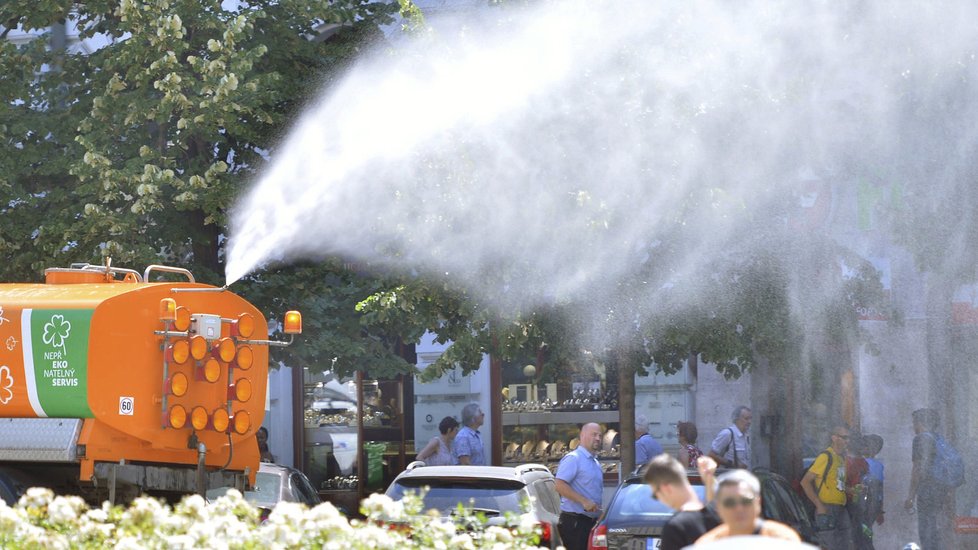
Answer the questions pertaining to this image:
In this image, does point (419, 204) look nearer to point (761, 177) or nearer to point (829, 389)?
point (761, 177)

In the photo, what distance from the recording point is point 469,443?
14586mm

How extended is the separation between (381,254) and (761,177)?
360 cm

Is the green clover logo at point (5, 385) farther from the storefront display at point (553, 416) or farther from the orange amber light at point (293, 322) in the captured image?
the storefront display at point (553, 416)

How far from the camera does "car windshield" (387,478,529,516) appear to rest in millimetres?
10211

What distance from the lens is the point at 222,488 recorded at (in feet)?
34.9

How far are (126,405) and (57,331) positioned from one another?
0.69m

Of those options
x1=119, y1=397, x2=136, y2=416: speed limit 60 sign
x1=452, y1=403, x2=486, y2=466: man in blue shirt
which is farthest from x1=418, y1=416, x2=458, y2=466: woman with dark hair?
x1=119, y1=397, x2=136, y2=416: speed limit 60 sign

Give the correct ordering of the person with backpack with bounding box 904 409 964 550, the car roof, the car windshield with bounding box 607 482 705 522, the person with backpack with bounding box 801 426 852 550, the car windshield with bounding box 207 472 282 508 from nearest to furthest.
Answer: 1. the car windshield with bounding box 607 482 705 522
2. the car roof
3. the car windshield with bounding box 207 472 282 508
4. the person with backpack with bounding box 801 426 852 550
5. the person with backpack with bounding box 904 409 964 550

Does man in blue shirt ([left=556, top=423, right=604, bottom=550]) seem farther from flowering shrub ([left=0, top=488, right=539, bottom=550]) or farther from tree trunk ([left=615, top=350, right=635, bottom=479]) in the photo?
flowering shrub ([left=0, top=488, right=539, bottom=550])

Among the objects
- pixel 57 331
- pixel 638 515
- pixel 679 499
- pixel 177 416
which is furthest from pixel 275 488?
pixel 679 499

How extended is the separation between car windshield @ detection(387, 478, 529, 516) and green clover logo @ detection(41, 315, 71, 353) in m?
2.66

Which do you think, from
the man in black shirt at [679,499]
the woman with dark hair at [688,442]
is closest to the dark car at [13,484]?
the man in black shirt at [679,499]

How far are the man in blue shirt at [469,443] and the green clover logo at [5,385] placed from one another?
221 inches

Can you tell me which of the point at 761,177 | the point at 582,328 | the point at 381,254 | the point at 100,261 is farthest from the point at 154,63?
the point at 761,177
